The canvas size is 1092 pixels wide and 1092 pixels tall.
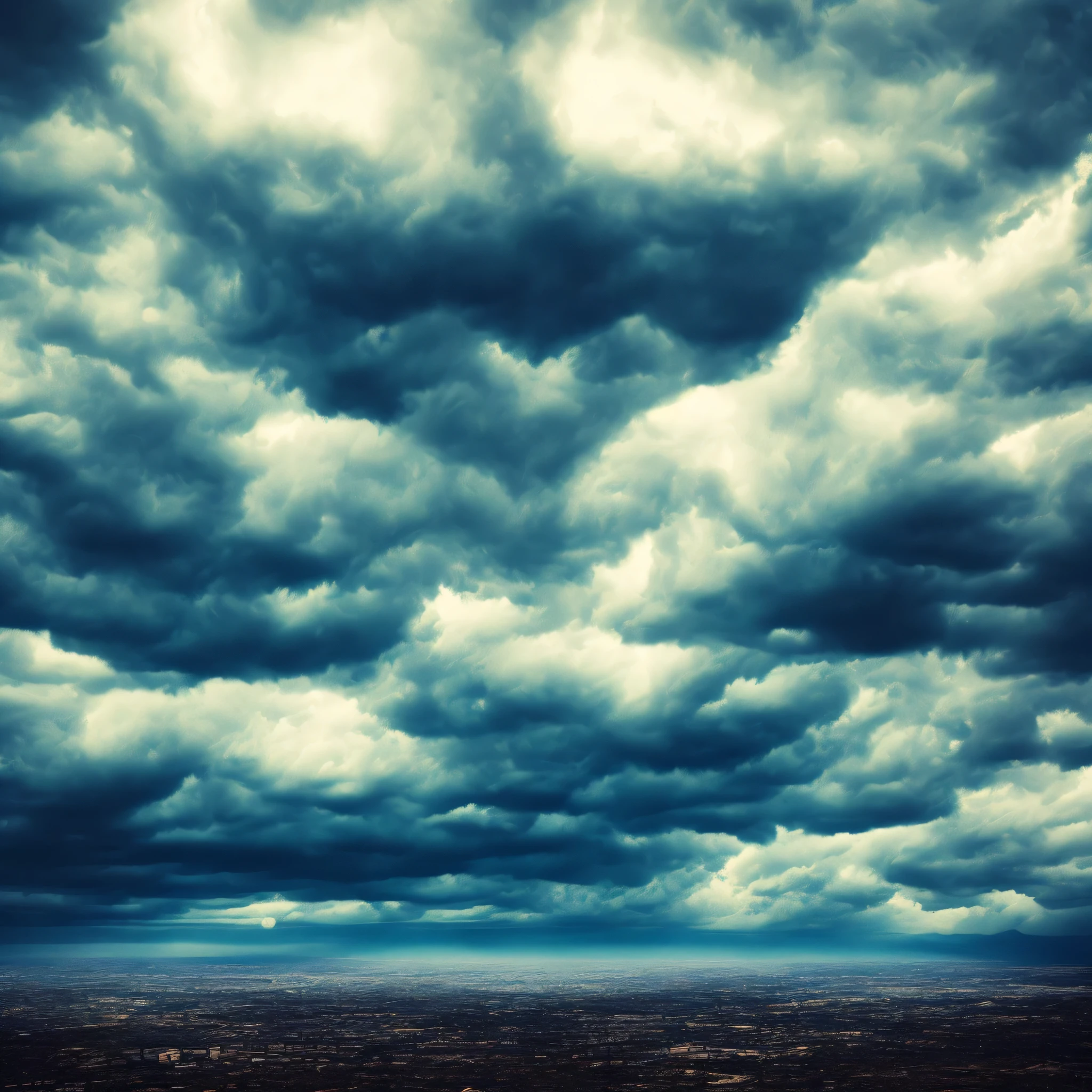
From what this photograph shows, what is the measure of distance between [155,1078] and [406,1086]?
52292 millimetres

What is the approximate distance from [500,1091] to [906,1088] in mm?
77332

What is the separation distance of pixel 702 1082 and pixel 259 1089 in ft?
277

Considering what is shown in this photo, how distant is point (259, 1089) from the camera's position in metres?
178

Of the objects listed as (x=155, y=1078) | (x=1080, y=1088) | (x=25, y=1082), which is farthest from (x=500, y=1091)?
(x=1080, y=1088)

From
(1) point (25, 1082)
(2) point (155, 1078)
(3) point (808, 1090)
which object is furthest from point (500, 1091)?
(1) point (25, 1082)

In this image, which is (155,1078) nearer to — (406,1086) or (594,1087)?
(406,1086)

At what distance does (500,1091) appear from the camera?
175 m

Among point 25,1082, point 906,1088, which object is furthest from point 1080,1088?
point 25,1082

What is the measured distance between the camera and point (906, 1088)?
180m

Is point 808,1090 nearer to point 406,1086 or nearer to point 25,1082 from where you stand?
point 406,1086

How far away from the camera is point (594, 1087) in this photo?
17862cm

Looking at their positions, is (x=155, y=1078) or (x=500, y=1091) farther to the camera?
(x=155, y=1078)

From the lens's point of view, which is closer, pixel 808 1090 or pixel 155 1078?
pixel 808 1090

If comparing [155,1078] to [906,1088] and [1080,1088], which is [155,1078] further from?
[1080,1088]
